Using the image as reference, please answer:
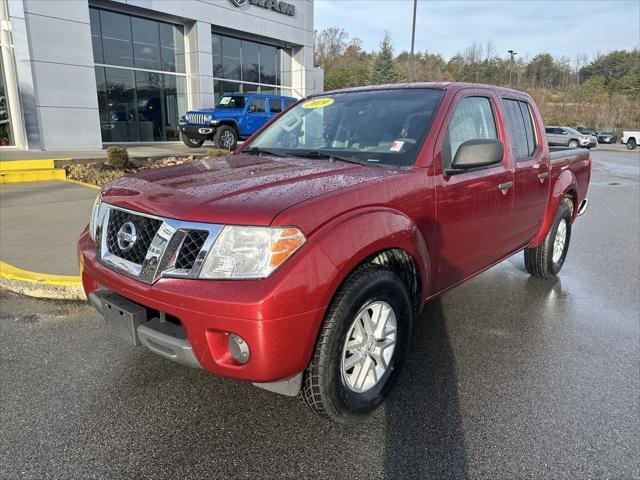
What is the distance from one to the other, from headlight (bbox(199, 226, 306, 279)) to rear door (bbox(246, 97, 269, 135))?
15.0 metres

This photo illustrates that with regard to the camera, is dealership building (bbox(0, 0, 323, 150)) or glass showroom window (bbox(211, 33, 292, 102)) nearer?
dealership building (bbox(0, 0, 323, 150))

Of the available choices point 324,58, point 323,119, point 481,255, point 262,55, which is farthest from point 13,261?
point 324,58

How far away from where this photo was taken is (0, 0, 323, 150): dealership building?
50.4 feet

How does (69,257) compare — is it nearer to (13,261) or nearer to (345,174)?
(13,261)

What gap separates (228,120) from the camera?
16.2 meters

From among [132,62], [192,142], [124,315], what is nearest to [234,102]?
Answer: [192,142]

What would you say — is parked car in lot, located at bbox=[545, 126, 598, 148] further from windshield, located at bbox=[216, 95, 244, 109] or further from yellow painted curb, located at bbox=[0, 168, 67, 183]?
yellow painted curb, located at bbox=[0, 168, 67, 183]

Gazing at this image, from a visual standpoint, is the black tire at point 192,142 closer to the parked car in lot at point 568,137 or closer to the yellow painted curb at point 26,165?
the yellow painted curb at point 26,165

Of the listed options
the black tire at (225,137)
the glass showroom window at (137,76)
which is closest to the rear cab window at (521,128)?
the black tire at (225,137)

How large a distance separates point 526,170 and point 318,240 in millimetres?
2525

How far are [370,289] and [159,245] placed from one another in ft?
3.37

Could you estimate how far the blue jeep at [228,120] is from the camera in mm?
16188

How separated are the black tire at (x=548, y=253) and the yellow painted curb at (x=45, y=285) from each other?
4.38 metres

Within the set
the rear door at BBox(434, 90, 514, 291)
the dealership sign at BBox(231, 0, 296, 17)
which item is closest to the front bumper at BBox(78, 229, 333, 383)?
the rear door at BBox(434, 90, 514, 291)
